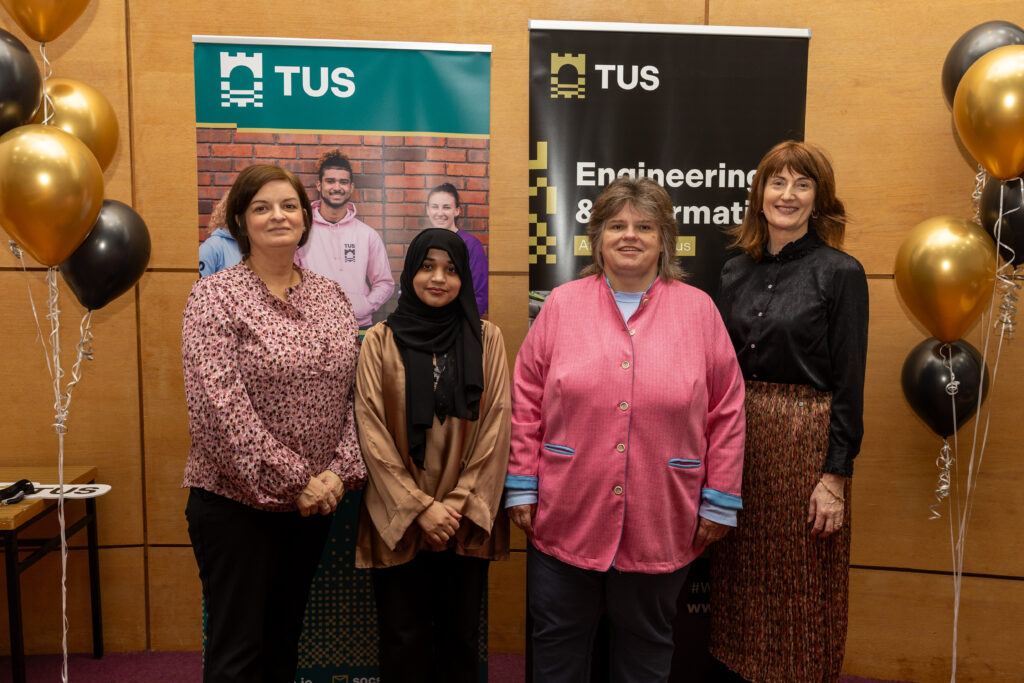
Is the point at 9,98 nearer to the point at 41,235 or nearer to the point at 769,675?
the point at 41,235

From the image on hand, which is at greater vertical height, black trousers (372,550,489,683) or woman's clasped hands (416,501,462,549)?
woman's clasped hands (416,501,462,549)

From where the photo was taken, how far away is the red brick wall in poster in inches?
97.0

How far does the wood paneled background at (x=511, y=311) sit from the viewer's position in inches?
101

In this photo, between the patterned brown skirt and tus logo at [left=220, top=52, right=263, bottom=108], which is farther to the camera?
tus logo at [left=220, top=52, right=263, bottom=108]

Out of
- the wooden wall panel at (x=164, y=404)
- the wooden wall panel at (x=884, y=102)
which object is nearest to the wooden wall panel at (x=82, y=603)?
the wooden wall panel at (x=164, y=404)

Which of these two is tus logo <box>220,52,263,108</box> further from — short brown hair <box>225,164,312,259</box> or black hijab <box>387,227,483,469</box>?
black hijab <box>387,227,483,469</box>

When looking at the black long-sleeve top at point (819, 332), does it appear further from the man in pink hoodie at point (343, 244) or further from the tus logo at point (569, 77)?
the man in pink hoodie at point (343, 244)

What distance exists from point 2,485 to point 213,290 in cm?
149

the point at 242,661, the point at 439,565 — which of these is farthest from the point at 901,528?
the point at 242,661

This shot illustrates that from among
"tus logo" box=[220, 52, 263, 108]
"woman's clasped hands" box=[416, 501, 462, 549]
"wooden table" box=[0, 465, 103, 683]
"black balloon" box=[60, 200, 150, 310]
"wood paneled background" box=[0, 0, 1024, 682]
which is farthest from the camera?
"wood paneled background" box=[0, 0, 1024, 682]

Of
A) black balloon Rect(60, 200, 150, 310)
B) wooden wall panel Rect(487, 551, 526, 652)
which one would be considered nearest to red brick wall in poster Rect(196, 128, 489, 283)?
black balloon Rect(60, 200, 150, 310)

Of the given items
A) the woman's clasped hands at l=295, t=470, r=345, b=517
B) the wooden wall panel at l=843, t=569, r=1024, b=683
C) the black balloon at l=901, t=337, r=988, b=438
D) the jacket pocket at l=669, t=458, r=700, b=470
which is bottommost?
the wooden wall panel at l=843, t=569, r=1024, b=683

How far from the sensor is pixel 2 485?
2.45m

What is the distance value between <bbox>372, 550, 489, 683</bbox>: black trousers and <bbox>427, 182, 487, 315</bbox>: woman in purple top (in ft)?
3.45
